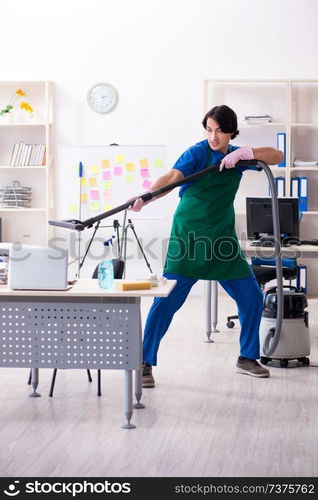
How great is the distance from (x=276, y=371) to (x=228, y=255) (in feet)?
2.87

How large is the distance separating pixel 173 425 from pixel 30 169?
490 cm

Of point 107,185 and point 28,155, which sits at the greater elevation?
point 28,155

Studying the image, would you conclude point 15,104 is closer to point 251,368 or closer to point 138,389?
point 251,368

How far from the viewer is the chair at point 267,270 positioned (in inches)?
244

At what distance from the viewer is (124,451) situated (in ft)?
11.3

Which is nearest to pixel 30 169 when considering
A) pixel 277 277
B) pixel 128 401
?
pixel 277 277

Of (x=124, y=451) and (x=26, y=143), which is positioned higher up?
(x=26, y=143)

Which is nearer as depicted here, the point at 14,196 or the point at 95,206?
the point at 95,206

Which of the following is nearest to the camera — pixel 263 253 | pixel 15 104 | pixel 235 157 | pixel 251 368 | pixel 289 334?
pixel 235 157

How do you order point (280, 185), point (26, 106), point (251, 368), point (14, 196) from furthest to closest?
point (14, 196) < point (26, 106) < point (280, 185) < point (251, 368)

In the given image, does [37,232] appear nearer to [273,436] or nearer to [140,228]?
[140,228]

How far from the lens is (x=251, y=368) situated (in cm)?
485

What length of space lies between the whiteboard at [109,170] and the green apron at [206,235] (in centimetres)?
304
